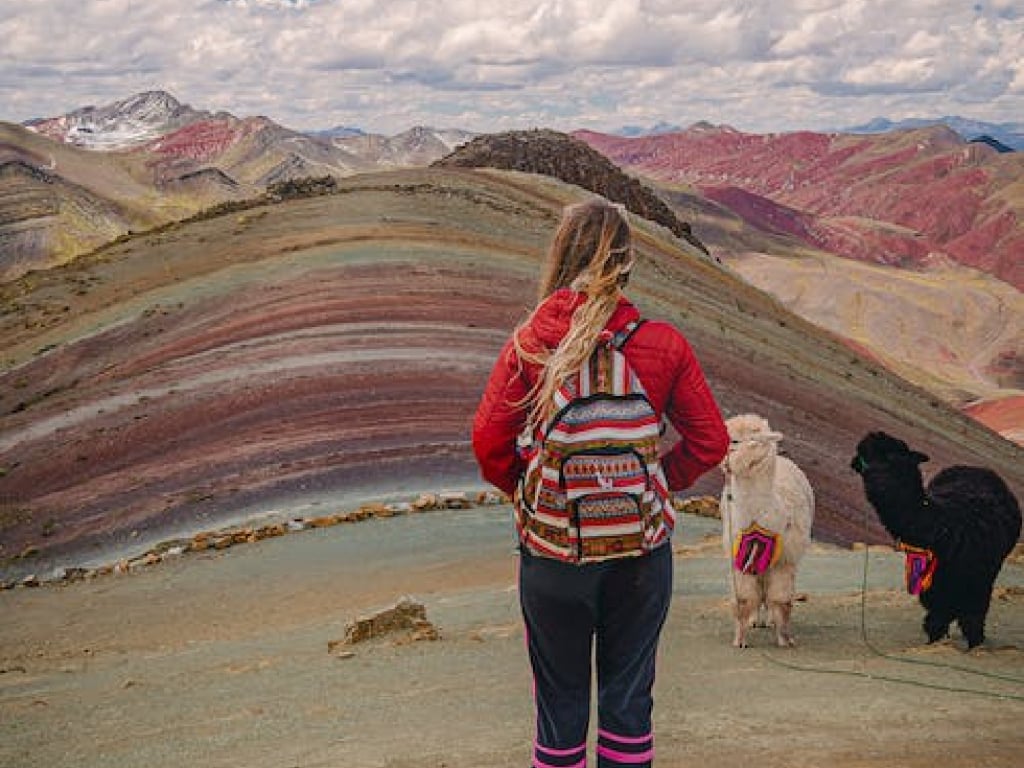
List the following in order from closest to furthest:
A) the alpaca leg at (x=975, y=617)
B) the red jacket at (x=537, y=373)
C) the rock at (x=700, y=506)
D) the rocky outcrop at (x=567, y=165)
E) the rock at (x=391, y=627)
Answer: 1. the red jacket at (x=537, y=373)
2. the alpaca leg at (x=975, y=617)
3. the rock at (x=391, y=627)
4. the rock at (x=700, y=506)
5. the rocky outcrop at (x=567, y=165)

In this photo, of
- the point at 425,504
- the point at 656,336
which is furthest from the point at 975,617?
the point at 425,504

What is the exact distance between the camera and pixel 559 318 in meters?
3.74

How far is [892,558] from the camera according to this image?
11.1m

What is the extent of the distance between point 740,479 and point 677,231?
4241 cm

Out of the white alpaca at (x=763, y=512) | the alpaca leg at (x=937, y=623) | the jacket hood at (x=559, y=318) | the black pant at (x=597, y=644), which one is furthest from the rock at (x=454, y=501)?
the jacket hood at (x=559, y=318)

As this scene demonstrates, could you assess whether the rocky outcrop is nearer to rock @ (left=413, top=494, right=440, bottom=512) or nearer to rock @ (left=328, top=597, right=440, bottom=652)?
rock @ (left=413, top=494, right=440, bottom=512)

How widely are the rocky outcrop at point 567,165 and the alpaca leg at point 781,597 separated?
40.3 metres

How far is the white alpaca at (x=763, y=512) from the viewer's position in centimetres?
651

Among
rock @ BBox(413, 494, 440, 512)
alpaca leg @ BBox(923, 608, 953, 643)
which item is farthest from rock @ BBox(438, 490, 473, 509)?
alpaca leg @ BBox(923, 608, 953, 643)

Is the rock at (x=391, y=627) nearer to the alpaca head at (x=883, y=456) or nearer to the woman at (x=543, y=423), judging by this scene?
the alpaca head at (x=883, y=456)

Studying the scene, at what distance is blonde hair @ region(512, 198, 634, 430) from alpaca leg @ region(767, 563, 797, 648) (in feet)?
13.2

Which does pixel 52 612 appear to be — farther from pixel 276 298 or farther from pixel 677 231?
pixel 677 231

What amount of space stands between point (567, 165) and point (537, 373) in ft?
158

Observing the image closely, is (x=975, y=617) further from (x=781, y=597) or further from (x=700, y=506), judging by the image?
(x=700, y=506)
